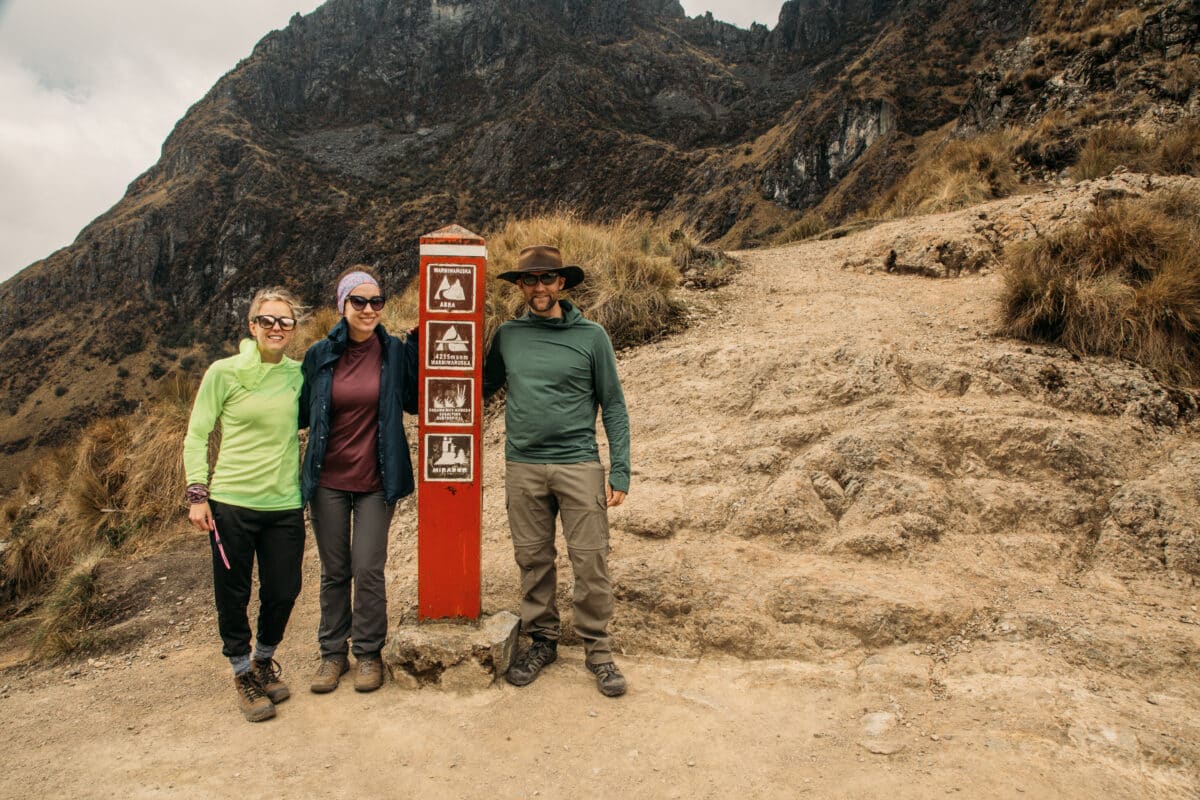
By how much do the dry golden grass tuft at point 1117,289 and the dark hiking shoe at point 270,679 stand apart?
5592mm

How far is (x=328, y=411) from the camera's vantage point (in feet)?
10.5

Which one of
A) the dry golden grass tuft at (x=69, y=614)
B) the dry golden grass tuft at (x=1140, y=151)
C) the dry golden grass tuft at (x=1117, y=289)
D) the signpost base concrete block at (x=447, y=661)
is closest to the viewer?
the signpost base concrete block at (x=447, y=661)

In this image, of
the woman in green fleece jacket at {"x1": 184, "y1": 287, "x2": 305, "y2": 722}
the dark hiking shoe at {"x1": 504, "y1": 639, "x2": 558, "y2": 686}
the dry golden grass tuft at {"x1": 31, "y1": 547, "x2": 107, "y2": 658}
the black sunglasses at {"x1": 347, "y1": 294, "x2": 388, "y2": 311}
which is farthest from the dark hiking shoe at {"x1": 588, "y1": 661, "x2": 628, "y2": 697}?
the dry golden grass tuft at {"x1": 31, "y1": 547, "x2": 107, "y2": 658}

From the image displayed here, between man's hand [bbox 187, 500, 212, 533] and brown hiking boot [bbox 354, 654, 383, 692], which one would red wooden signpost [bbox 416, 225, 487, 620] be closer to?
brown hiking boot [bbox 354, 654, 383, 692]

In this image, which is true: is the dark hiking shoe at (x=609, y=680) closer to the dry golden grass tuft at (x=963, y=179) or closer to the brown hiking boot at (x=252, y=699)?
the brown hiking boot at (x=252, y=699)

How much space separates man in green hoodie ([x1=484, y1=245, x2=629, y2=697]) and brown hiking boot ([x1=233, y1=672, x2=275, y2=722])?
107 centimetres

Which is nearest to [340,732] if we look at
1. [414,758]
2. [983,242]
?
[414,758]

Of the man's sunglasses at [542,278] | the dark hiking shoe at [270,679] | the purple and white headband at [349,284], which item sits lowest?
the dark hiking shoe at [270,679]

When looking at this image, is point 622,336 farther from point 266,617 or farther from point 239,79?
point 239,79

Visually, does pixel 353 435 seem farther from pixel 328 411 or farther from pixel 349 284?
pixel 349 284

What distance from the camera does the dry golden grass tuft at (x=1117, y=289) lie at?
16.3 feet

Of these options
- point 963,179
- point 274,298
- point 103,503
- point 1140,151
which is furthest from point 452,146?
point 274,298

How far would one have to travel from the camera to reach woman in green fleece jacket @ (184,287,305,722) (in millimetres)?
3037

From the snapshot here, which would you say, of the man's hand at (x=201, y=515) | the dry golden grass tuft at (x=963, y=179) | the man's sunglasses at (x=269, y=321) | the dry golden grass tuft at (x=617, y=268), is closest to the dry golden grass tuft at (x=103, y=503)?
the dry golden grass tuft at (x=617, y=268)
